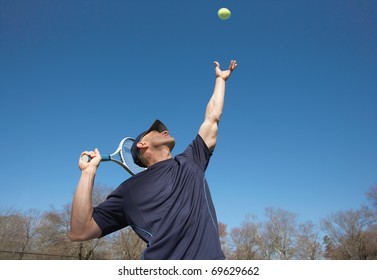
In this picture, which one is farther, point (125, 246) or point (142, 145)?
point (125, 246)

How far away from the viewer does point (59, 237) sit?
43.0 m

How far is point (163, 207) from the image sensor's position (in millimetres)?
2836

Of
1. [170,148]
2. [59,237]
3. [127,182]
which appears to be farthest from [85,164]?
[59,237]

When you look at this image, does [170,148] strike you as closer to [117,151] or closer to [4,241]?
[117,151]

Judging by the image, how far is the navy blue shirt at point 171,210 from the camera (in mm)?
2648

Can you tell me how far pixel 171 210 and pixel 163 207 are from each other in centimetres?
8

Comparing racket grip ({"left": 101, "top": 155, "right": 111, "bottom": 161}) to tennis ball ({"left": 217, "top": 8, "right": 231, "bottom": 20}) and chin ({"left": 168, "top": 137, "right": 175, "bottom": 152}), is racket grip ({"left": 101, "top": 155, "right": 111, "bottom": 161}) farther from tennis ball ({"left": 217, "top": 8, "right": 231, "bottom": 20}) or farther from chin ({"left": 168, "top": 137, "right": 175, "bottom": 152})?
tennis ball ({"left": 217, "top": 8, "right": 231, "bottom": 20})

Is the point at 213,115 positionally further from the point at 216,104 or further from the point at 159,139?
the point at 159,139

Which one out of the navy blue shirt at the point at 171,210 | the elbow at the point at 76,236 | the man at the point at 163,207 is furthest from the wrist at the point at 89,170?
the elbow at the point at 76,236

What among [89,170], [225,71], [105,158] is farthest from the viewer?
[105,158]

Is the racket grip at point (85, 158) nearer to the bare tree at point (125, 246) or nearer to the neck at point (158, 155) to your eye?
the neck at point (158, 155)

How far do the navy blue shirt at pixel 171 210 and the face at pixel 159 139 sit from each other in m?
0.22

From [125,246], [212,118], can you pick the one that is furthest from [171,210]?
[125,246]
